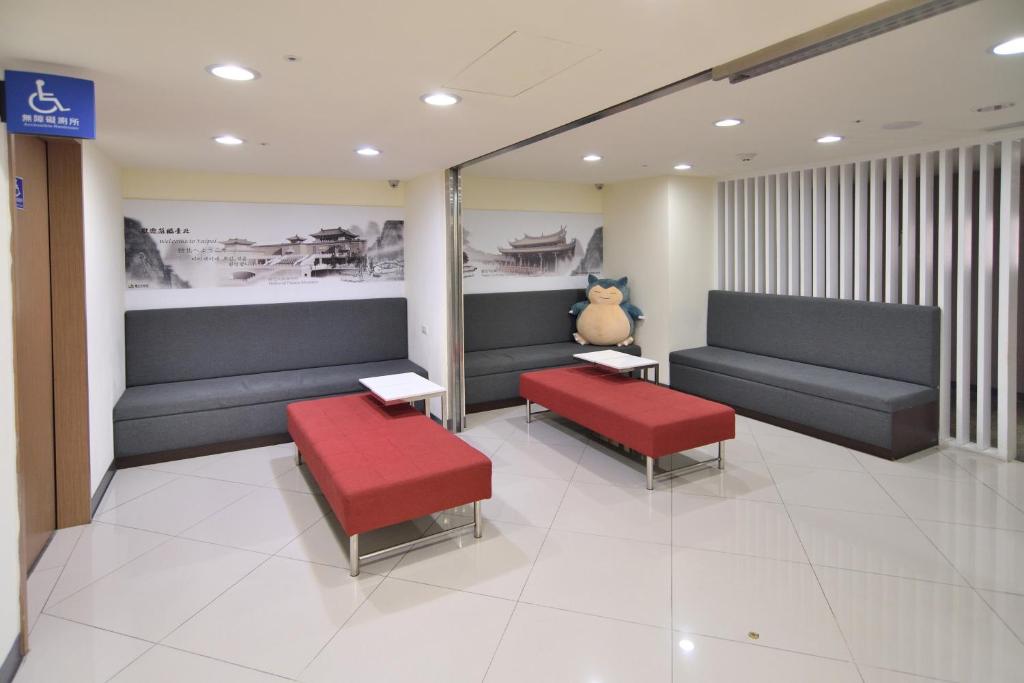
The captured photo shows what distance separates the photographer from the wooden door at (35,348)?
3.29 m

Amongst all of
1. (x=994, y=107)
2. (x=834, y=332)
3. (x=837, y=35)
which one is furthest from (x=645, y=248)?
(x=837, y=35)

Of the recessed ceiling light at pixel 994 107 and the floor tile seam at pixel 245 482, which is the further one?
the floor tile seam at pixel 245 482

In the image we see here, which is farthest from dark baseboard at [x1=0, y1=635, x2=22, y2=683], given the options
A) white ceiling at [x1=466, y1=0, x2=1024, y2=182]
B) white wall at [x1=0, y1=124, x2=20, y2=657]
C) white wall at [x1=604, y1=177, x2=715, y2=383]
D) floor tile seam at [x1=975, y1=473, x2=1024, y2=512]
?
white wall at [x1=604, y1=177, x2=715, y2=383]

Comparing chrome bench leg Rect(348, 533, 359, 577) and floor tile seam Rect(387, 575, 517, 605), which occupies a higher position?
chrome bench leg Rect(348, 533, 359, 577)

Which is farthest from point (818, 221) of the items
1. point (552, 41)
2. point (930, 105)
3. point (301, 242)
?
point (301, 242)

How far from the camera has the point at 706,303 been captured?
734 centimetres

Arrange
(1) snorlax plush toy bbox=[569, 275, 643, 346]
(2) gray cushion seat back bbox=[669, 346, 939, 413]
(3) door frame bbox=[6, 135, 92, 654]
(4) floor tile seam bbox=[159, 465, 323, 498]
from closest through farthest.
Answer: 1. (3) door frame bbox=[6, 135, 92, 654]
2. (4) floor tile seam bbox=[159, 465, 323, 498]
3. (2) gray cushion seat back bbox=[669, 346, 939, 413]
4. (1) snorlax plush toy bbox=[569, 275, 643, 346]

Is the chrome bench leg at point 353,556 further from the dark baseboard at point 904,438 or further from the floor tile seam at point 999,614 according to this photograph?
the dark baseboard at point 904,438

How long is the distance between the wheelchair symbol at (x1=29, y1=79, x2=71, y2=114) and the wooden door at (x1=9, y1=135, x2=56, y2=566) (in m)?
0.78

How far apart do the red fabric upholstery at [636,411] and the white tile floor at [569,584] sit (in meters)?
0.35

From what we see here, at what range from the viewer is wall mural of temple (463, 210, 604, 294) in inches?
283

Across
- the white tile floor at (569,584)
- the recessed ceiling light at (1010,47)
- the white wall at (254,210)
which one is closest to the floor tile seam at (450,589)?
the white tile floor at (569,584)

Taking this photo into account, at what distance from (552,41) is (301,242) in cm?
443

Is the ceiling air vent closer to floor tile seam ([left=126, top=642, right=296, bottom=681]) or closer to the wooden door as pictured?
floor tile seam ([left=126, top=642, right=296, bottom=681])
